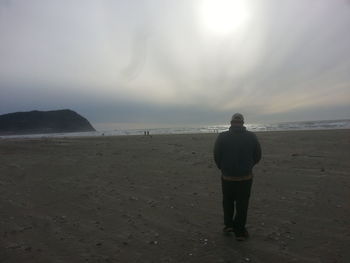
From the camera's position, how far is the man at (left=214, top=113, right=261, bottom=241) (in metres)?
5.78

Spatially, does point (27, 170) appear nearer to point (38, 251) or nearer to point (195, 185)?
point (195, 185)

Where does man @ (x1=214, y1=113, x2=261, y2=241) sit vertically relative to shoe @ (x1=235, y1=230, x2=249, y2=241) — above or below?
above

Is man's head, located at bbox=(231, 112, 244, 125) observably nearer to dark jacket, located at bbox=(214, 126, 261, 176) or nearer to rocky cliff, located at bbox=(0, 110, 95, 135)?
dark jacket, located at bbox=(214, 126, 261, 176)

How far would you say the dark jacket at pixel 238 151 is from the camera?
19.0ft

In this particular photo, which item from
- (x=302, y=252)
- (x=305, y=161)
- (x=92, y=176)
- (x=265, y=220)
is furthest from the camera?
(x=305, y=161)

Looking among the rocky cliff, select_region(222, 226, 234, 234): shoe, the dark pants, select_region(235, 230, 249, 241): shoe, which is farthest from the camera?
the rocky cliff

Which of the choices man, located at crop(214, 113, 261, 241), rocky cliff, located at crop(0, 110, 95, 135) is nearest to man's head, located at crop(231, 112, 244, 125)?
man, located at crop(214, 113, 261, 241)

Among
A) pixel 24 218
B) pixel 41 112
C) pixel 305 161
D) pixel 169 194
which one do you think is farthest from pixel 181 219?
pixel 41 112

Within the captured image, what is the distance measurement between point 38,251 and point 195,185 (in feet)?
18.0

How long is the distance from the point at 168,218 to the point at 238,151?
2167mm

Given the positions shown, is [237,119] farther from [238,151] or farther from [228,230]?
[228,230]

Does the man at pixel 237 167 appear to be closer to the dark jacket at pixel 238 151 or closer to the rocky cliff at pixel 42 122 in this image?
the dark jacket at pixel 238 151

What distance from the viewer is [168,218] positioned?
690 cm

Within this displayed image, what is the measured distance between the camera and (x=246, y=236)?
573 centimetres
